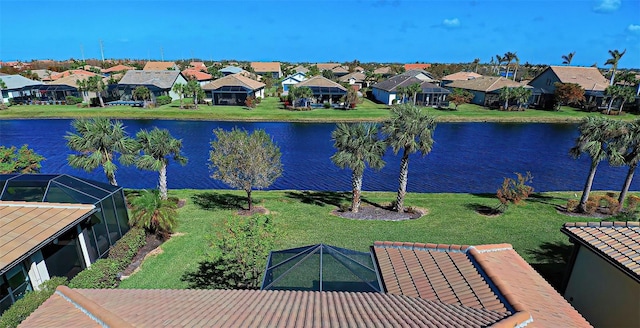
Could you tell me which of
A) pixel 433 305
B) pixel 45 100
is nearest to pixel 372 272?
pixel 433 305

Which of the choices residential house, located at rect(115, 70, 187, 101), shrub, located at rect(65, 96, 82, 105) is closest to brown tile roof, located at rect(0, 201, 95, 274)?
residential house, located at rect(115, 70, 187, 101)

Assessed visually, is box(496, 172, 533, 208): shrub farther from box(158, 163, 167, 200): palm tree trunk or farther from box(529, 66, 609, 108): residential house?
box(529, 66, 609, 108): residential house

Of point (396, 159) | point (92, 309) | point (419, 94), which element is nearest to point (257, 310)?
point (92, 309)

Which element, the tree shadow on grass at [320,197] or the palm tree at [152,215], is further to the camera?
the tree shadow on grass at [320,197]

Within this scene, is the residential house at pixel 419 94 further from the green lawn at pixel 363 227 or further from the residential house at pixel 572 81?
the green lawn at pixel 363 227

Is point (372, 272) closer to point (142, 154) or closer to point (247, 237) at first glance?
point (247, 237)

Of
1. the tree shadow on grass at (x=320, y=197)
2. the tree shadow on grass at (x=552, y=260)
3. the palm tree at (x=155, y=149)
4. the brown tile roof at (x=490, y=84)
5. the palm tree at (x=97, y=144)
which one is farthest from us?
the brown tile roof at (x=490, y=84)

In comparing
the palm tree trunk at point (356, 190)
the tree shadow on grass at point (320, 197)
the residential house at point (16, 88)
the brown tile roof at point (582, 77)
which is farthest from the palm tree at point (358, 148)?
the residential house at point (16, 88)
